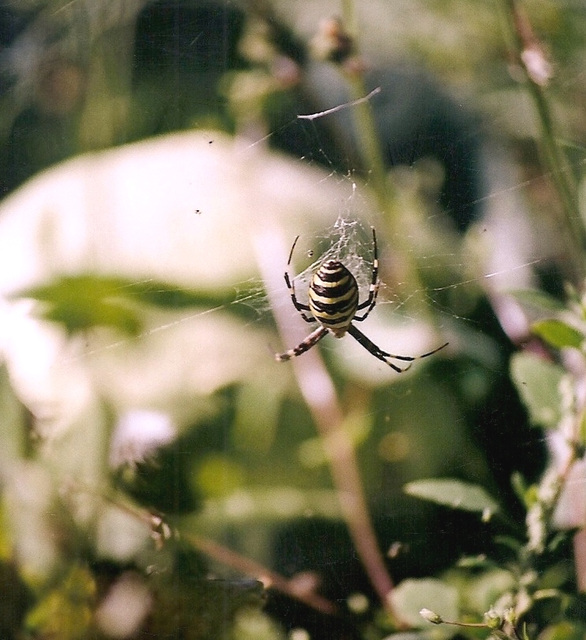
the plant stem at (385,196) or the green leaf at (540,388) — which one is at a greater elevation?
the plant stem at (385,196)

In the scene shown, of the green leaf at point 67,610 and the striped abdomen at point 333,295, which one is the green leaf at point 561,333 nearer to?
the striped abdomen at point 333,295

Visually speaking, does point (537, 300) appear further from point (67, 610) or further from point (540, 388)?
point (67, 610)

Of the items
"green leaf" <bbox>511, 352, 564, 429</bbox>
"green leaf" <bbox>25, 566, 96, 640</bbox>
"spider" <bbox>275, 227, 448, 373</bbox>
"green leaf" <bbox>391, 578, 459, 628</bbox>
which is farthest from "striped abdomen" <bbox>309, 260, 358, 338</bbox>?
"green leaf" <bbox>25, 566, 96, 640</bbox>

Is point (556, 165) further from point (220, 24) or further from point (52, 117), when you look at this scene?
point (52, 117)

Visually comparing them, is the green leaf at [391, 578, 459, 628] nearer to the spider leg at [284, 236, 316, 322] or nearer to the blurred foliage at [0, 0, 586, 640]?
the blurred foliage at [0, 0, 586, 640]

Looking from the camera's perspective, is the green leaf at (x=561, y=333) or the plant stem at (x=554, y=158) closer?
the green leaf at (x=561, y=333)

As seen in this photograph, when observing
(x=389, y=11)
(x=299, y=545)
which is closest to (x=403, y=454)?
(x=299, y=545)

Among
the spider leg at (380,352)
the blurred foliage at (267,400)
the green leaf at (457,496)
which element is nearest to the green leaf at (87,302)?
the blurred foliage at (267,400)

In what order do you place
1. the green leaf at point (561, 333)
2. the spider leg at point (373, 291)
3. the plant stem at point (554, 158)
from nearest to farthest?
the green leaf at point (561, 333) → the plant stem at point (554, 158) → the spider leg at point (373, 291)
